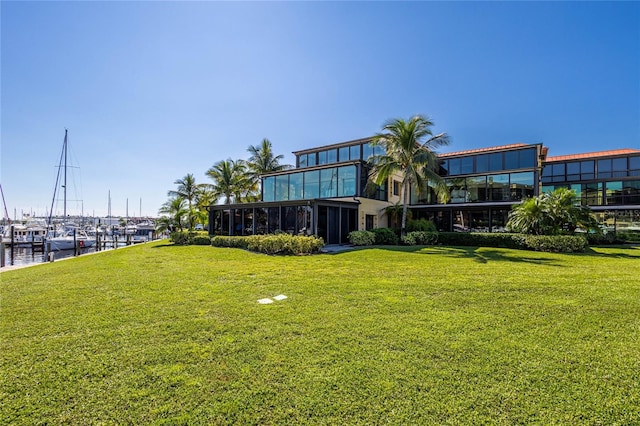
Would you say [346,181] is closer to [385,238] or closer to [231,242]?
[385,238]

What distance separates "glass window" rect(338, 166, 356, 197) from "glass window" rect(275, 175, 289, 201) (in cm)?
474

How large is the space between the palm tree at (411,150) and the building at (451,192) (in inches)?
62.0

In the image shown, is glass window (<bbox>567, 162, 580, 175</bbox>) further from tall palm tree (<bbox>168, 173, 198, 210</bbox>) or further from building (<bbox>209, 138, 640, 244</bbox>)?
tall palm tree (<bbox>168, 173, 198, 210</bbox>)

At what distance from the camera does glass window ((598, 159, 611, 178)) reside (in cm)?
2469

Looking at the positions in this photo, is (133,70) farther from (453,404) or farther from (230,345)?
(453,404)

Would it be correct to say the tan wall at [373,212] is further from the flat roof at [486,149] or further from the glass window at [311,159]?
the glass window at [311,159]

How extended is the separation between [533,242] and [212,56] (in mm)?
17284

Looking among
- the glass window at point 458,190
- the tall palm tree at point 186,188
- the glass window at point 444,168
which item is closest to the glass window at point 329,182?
the glass window at point 458,190

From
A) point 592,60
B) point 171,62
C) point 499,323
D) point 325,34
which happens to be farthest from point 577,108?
point 171,62

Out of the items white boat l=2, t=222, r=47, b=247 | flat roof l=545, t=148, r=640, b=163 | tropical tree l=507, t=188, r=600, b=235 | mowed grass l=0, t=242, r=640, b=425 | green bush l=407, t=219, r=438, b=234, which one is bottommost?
white boat l=2, t=222, r=47, b=247

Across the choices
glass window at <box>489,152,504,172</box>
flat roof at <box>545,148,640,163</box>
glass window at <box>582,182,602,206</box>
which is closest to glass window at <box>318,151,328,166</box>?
glass window at <box>489,152,504,172</box>

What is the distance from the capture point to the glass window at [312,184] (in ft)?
70.9

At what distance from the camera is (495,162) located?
76.8 feet

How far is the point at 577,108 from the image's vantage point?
20000mm
